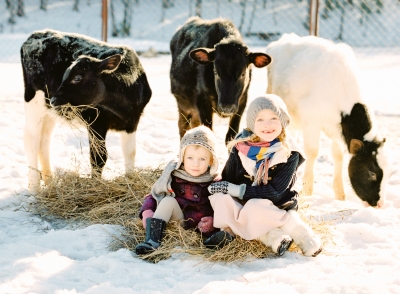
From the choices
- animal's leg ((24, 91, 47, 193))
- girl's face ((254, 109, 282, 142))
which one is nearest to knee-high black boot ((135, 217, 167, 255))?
girl's face ((254, 109, 282, 142))

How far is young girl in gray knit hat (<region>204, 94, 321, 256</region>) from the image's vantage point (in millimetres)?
4027

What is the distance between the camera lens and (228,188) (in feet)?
13.7

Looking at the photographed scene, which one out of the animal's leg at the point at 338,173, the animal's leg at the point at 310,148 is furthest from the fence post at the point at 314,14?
the animal's leg at the point at 310,148

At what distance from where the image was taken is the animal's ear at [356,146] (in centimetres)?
584

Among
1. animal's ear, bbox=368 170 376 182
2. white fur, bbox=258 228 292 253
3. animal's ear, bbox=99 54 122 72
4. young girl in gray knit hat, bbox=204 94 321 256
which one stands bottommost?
animal's ear, bbox=368 170 376 182

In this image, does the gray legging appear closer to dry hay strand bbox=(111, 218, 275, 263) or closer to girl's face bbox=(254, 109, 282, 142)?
dry hay strand bbox=(111, 218, 275, 263)

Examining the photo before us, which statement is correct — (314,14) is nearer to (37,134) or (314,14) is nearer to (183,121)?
(183,121)

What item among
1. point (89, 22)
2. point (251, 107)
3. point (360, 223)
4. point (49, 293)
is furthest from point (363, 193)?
point (89, 22)

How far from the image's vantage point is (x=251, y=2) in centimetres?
3078

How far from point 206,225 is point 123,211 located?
40.0 inches

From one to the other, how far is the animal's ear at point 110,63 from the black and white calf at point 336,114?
2.04 meters

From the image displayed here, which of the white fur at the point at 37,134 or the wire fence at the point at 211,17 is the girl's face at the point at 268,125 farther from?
the wire fence at the point at 211,17

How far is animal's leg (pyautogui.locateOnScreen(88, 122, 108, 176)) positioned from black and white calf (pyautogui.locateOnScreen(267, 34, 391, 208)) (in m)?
2.16

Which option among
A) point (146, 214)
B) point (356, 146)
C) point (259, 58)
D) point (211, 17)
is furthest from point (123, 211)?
point (211, 17)
